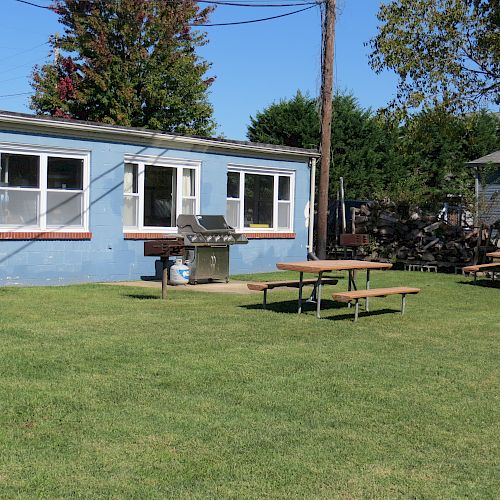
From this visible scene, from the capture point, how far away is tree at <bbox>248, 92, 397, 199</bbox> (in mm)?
33094

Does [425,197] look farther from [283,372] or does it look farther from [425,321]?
[283,372]

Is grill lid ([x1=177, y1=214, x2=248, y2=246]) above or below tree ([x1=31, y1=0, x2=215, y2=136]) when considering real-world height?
below

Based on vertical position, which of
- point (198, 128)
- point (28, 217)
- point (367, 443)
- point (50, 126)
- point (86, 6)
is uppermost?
point (86, 6)

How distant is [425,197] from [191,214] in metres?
17.5

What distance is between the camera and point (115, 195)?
15.7 m

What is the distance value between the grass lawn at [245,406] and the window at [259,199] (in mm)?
7961

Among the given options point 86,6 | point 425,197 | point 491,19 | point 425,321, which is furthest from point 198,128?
point 425,321

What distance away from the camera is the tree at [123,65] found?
95.1ft

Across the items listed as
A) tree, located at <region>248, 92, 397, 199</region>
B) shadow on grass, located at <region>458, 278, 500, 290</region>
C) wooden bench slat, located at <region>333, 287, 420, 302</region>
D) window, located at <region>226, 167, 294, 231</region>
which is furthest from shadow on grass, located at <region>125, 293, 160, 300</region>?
tree, located at <region>248, 92, 397, 199</region>

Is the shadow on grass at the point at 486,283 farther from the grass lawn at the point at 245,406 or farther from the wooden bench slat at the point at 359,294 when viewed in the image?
the grass lawn at the point at 245,406

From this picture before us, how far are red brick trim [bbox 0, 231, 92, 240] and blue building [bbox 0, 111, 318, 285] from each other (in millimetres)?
19

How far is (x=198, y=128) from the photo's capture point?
32438mm

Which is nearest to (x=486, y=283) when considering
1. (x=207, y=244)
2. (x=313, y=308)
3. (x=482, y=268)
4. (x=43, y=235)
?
(x=482, y=268)

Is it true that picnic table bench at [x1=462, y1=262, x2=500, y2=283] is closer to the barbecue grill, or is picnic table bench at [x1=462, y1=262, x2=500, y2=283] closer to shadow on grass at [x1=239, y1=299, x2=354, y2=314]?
the barbecue grill
